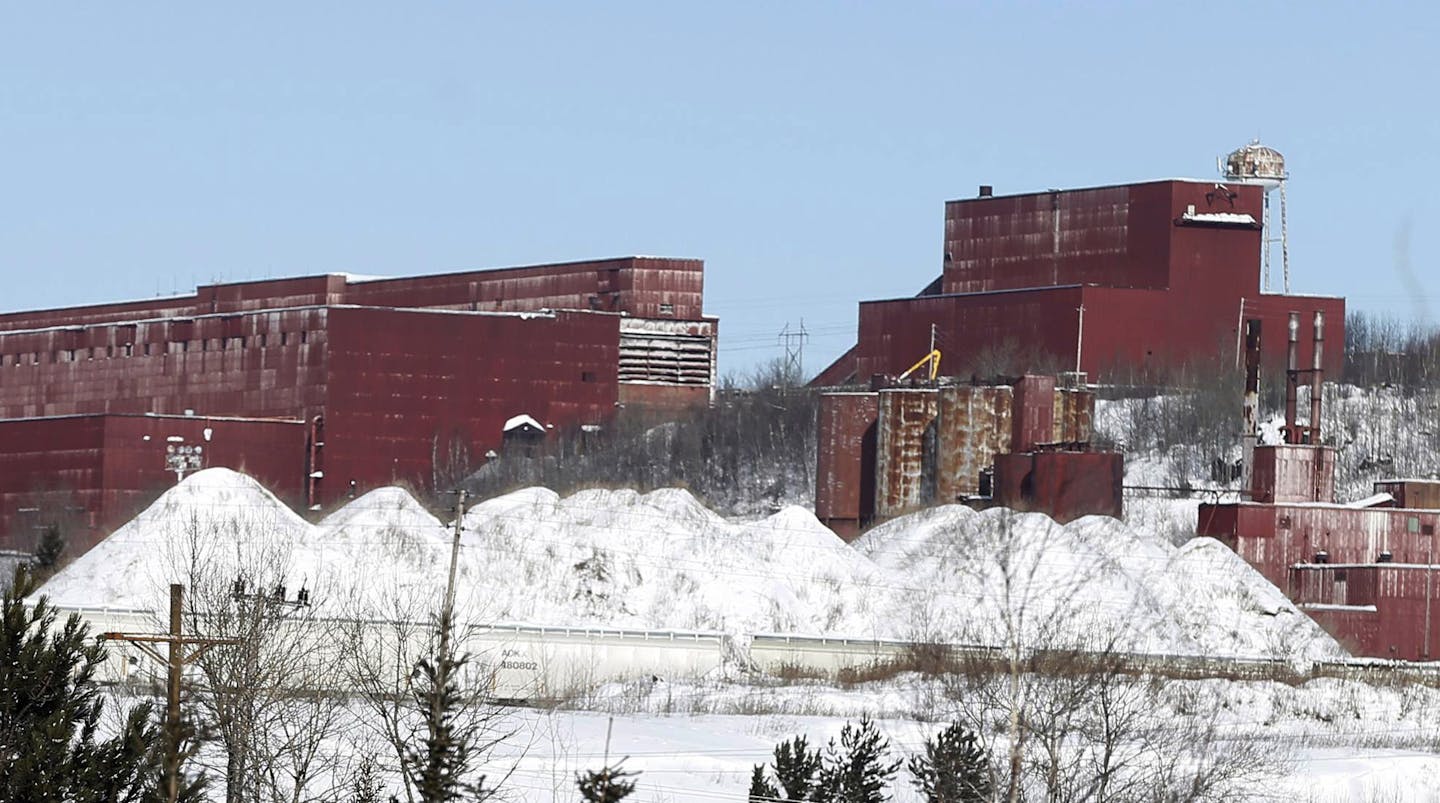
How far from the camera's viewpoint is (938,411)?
74.2 m

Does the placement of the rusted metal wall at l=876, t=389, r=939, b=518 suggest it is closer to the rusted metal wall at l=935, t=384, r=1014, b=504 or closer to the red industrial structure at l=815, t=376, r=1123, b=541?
the red industrial structure at l=815, t=376, r=1123, b=541

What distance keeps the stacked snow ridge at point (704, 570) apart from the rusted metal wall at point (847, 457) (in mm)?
11145

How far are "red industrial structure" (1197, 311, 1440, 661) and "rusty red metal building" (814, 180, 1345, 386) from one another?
11236mm

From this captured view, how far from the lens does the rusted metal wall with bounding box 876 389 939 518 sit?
74.9 metres

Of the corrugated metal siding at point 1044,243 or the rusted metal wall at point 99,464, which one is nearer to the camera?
the rusted metal wall at point 99,464

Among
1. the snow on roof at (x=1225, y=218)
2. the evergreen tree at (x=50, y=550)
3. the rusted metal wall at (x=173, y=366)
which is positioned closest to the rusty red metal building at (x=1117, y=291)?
the snow on roof at (x=1225, y=218)

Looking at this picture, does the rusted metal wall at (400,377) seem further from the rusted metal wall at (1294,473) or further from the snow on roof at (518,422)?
the rusted metal wall at (1294,473)

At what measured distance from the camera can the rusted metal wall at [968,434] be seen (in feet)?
239

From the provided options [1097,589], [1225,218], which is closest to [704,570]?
[1097,589]

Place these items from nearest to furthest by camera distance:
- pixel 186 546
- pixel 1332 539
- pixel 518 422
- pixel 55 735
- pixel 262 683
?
pixel 55 735
pixel 262 683
pixel 186 546
pixel 1332 539
pixel 518 422

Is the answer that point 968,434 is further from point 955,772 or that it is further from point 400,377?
point 955,772

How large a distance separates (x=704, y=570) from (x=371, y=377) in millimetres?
22967

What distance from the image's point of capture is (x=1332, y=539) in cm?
6700

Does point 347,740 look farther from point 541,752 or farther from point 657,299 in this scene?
point 657,299
